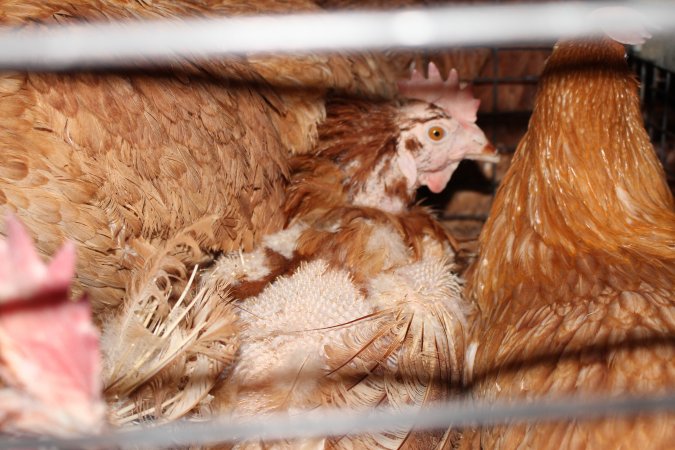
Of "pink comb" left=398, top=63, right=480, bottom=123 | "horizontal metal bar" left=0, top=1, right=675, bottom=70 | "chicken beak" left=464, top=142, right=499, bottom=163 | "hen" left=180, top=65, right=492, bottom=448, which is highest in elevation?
"horizontal metal bar" left=0, top=1, right=675, bottom=70

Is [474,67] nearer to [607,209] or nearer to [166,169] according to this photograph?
[607,209]

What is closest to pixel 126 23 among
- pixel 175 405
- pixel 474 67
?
pixel 175 405

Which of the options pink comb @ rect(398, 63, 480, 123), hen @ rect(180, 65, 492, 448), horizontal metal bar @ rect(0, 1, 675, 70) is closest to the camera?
horizontal metal bar @ rect(0, 1, 675, 70)

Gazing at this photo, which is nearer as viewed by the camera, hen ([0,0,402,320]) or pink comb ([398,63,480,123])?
hen ([0,0,402,320])

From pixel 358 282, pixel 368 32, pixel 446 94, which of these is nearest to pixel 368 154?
pixel 446 94

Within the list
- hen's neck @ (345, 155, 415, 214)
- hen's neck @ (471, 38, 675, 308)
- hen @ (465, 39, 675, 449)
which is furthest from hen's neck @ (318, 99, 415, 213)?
hen's neck @ (471, 38, 675, 308)

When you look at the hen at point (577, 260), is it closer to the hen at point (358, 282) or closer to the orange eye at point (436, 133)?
the hen at point (358, 282)

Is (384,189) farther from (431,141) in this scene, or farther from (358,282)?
(358,282)

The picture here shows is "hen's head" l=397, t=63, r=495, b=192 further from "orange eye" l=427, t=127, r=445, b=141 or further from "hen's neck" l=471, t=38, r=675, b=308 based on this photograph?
"hen's neck" l=471, t=38, r=675, b=308

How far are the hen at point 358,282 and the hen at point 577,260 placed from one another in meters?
0.13

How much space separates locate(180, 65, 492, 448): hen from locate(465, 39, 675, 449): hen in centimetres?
13

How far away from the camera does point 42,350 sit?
62cm

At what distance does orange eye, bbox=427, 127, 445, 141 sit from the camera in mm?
1662

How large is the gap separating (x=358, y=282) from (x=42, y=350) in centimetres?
81
